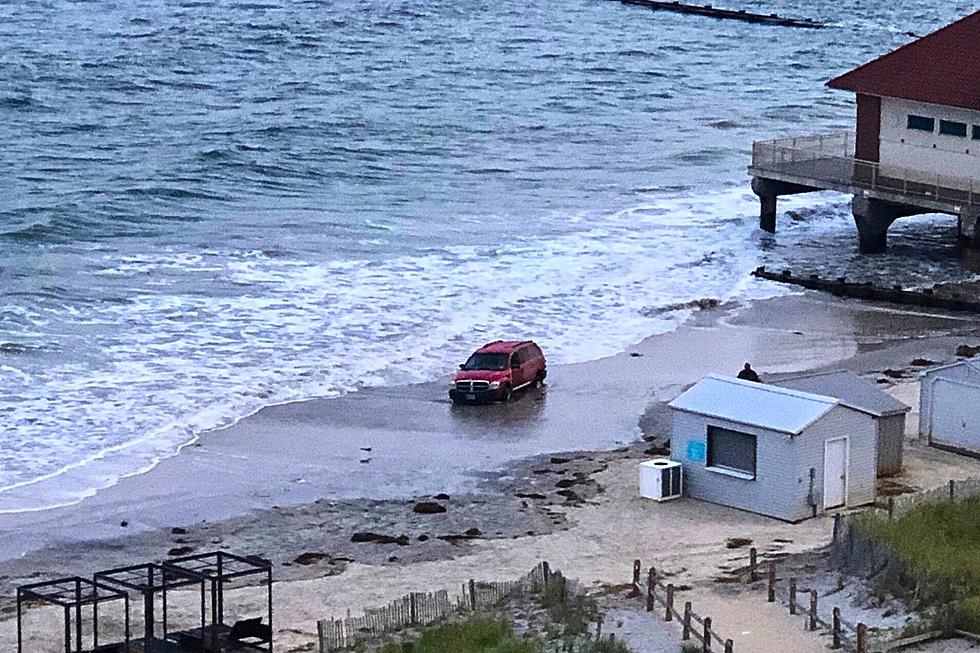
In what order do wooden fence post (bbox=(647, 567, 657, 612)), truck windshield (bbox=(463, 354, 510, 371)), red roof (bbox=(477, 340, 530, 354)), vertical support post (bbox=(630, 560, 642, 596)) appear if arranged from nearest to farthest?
wooden fence post (bbox=(647, 567, 657, 612)) → vertical support post (bbox=(630, 560, 642, 596)) → truck windshield (bbox=(463, 354, 510, 371)) → red roof (bbox=(477, 340, 530, 354))

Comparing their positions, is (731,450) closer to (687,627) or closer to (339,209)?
(687,627)

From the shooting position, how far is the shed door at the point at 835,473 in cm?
2819

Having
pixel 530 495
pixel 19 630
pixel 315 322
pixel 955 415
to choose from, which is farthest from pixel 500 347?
pixel 19 630

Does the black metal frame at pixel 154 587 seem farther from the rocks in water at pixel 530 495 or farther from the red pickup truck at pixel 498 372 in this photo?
the red pickup truck at pixel 498 372

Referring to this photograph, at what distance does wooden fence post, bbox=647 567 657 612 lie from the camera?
22.9 m

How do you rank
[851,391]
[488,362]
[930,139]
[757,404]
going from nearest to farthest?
[757,404], [851,391], [488,362], [930,139]

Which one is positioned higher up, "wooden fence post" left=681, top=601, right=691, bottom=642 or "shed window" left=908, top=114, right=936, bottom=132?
"shed window" left=908, top=114, right=936, bottom=132

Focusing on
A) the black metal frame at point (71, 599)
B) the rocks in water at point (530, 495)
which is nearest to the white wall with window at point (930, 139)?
the rocks in water at point (530, 495)

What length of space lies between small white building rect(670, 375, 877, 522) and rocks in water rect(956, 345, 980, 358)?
397 inches

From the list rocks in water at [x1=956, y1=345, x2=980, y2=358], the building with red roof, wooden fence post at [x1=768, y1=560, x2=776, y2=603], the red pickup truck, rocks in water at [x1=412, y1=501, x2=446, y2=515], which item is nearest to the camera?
wooden fence post at [x1=768, y1=560, x2=776, y2=603]

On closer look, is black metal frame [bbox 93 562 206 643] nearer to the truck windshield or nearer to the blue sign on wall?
the blue sign on wall

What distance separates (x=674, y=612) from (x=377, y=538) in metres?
6.18

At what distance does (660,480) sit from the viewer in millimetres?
28672

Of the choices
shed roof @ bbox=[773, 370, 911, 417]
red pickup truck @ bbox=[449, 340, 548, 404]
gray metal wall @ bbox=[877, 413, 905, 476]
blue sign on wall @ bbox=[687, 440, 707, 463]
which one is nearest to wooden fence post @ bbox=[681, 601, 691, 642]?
blue sign on wall @ bbox=[687, 440, 707, 463]
